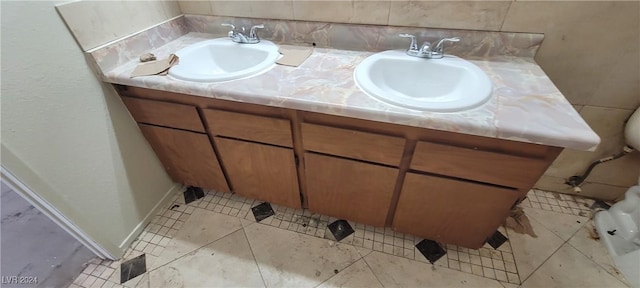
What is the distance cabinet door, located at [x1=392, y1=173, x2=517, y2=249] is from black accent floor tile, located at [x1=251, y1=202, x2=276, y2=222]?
0.65 m

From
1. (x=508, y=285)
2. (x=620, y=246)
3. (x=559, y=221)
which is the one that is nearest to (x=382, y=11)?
(x=508, y=285)

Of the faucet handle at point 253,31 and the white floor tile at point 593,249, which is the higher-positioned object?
the faucet handle at point 253,31

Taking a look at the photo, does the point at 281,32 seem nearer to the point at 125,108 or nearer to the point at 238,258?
the point at 125,108

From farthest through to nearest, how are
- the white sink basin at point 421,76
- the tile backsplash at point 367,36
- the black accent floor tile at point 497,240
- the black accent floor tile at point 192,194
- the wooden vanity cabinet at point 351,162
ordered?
the black accent floor tile at point 192,194 → the black accent floor tile at point 497,240 → the tile backsplash at point 367,36 → the white sink basin at point 421,76 → the wooden vanity cabinet at point 351,162

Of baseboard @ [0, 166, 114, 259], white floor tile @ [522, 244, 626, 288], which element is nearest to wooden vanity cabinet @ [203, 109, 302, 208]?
baseboard @ [0, 166, 114, 259]

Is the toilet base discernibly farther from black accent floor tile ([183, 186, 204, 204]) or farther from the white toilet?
black accent floor tile ([183, 186, 204, 204])

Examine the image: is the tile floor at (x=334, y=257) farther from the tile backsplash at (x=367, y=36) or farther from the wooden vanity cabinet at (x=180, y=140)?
the tile backsplash at (x=367, y=36)

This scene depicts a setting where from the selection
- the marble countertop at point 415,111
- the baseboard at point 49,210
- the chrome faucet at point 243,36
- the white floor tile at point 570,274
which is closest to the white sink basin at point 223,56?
the chrome faucet at point 243,36

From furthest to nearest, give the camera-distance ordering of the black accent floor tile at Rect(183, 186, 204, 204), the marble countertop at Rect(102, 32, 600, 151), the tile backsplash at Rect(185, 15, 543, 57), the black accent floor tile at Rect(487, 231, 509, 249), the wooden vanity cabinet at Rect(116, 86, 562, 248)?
the black accent floor tile at Rect(183, 186, 204, 204) < the black accent floor tile at Rect(487, 231, 509, 249) < the tile backsplash at Rect(185, 15, 543, 57) < the wooden vanity cabinet at Rect(116, 86, 562, 248) < the marble countertop at Rect(102, 32, 600, 151)

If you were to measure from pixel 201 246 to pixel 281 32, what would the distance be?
1.10m

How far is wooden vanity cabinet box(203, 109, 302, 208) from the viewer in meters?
0.92

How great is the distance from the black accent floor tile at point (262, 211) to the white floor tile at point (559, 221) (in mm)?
1356

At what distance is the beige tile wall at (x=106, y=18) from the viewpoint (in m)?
0.85

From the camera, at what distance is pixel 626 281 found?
1038 mm
